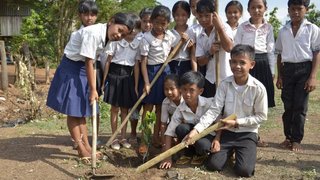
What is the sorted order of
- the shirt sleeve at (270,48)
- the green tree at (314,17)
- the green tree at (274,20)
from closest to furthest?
the shirt sleeve at (270,48) → the green tree at (274,20) → the green tree at (314,17)

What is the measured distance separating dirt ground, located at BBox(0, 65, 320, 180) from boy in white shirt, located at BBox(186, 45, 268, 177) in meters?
0.14

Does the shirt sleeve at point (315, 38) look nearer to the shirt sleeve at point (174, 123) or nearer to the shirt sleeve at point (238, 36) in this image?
the shirt sleeve at point (238, 36)

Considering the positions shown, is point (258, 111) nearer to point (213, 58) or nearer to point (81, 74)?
point (213, 58)

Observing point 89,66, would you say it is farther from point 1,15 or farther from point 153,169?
point 1,15

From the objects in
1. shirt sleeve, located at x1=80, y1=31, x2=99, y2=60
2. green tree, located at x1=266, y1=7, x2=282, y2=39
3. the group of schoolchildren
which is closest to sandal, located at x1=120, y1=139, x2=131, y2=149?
the group of schoolchildren

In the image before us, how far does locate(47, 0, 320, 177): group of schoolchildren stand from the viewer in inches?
152

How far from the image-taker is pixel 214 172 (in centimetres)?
386

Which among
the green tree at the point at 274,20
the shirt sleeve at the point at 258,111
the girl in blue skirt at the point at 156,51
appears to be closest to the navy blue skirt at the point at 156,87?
the girl in blue skirt at the point at 156,51

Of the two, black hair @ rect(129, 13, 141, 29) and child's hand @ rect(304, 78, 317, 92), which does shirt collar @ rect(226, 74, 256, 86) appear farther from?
black hair @ rect(129, 13, 141, 29)

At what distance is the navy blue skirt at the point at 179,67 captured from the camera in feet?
15.0

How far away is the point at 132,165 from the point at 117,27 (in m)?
1.55

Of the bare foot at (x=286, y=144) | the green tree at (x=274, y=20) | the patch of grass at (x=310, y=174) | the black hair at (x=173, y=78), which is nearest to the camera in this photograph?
the patch of grass at (x=310, y=174)

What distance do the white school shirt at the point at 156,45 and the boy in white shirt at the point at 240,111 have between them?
83 cm

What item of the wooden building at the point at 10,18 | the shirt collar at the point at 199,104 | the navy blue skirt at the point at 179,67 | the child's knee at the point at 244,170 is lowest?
the child's knee at the point at 244,170
